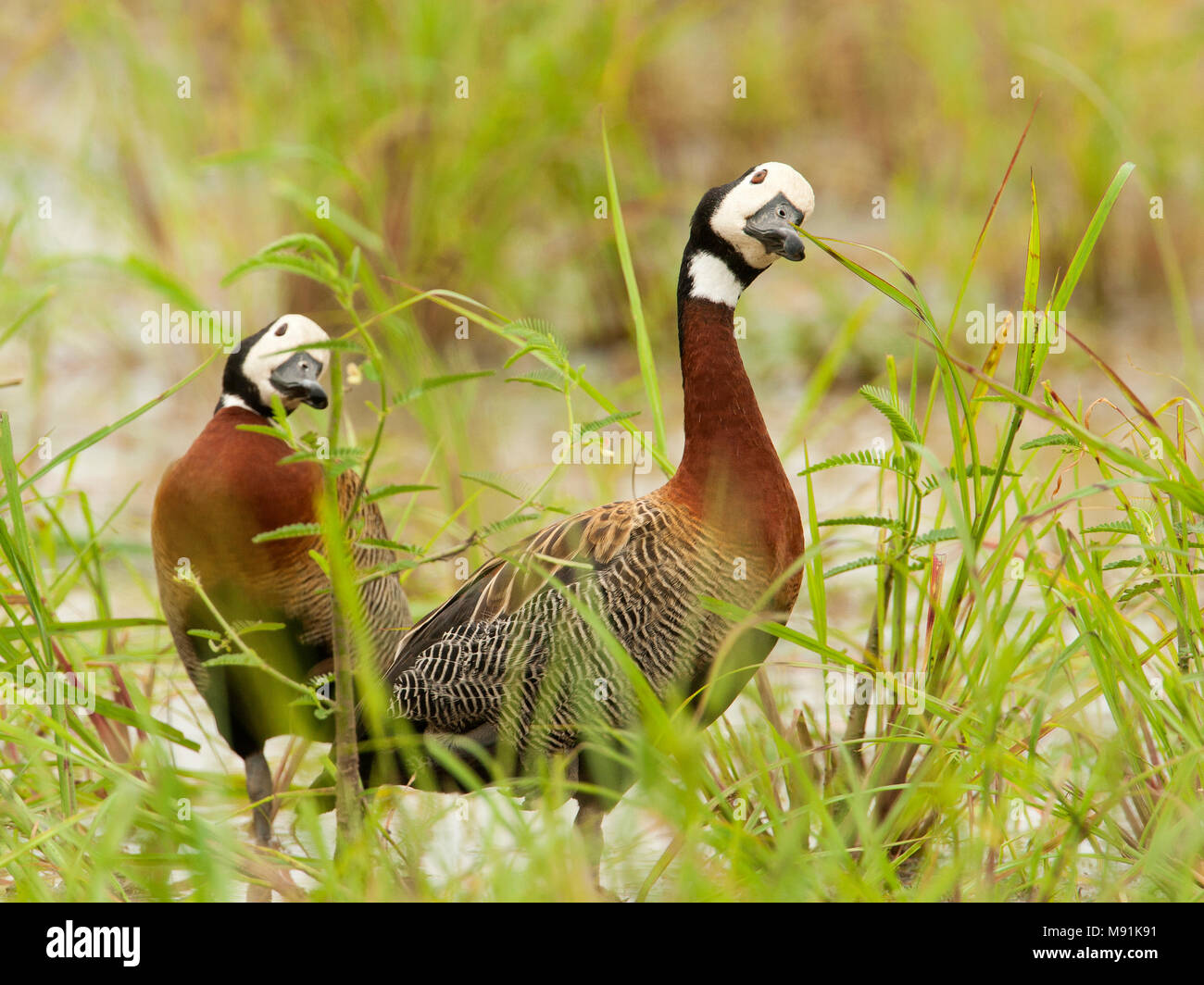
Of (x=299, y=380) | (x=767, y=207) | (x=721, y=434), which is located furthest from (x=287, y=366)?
(x=767, y=207)

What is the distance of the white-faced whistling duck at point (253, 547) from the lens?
3.05m

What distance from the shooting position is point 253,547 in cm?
304

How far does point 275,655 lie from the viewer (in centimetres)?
321

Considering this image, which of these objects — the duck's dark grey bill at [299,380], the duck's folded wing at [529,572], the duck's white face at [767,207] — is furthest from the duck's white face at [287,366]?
the duck's white face at [767,207]

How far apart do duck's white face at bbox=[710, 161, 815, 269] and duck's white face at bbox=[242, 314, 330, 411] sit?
918mm

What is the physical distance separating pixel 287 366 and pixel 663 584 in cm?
98

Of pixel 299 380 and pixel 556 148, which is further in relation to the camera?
pixel 556 148

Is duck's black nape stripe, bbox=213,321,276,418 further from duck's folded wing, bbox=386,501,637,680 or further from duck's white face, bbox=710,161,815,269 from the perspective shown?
duck's white face, bbox=710,161,815,269

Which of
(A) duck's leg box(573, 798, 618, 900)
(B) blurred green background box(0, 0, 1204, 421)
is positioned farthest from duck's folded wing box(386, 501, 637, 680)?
(B) blurred green background box(0, 0, 1204, 421)

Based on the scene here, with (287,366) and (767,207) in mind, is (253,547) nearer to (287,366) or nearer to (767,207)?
(287,366)

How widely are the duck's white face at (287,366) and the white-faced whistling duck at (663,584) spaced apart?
60 centimetres

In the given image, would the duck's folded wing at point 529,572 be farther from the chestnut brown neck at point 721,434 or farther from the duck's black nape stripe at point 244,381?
the duck's black nape stripe at point 244,381

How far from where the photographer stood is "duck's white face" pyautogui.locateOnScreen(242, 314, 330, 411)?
312 cm
